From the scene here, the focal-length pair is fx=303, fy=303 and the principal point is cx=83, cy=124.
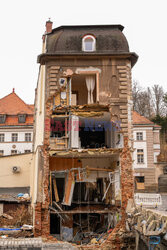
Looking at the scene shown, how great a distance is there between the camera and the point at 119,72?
19.7m

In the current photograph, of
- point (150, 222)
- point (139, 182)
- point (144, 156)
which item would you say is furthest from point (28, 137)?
point (150, 222)

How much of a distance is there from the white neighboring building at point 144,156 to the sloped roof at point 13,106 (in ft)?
49.2

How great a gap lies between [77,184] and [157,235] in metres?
12.9

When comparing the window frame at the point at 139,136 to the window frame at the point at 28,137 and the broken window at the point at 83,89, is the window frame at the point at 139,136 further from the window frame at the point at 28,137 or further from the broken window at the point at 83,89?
the broken window at the point at 83,89

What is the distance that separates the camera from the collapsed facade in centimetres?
1859

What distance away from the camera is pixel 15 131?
1614 inches

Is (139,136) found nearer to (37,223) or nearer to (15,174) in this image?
(15,174)

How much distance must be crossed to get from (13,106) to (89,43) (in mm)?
25301

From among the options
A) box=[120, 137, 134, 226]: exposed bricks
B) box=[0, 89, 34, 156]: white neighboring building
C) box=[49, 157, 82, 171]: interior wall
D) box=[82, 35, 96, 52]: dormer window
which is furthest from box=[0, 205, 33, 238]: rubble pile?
box=[0, 89, 34, 156]: white neighboring building

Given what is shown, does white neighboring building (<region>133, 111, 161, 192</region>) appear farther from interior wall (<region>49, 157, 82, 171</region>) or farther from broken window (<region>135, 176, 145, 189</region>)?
interior wall (<region>49, 157, 82, 171</region>)

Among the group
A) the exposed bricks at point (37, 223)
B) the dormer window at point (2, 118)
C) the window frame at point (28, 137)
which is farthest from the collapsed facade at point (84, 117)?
the dormer window at point (2, 118)

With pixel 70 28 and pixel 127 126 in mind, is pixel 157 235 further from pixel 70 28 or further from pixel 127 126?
pixel 70 28

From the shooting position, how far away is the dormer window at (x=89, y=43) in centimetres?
Result: 2016

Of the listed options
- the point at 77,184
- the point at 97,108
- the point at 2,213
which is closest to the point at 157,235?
the point at 97,108
